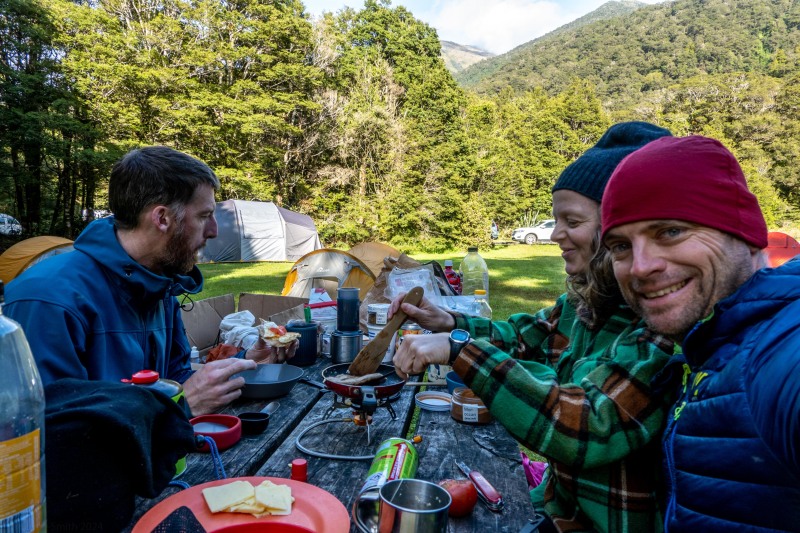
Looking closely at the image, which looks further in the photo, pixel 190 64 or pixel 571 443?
Answer: pixel 190 64

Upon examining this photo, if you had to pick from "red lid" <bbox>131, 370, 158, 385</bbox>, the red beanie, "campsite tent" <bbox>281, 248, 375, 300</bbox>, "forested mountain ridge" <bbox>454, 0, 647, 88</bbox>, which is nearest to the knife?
the red beanie

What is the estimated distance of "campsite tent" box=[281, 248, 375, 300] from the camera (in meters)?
8.49

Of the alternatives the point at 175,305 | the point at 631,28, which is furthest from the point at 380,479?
the point at 631,28

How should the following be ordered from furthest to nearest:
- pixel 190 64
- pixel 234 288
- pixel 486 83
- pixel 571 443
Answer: pixel 486 83
pixel 190 64
pixel 234 288
pixel 571 443

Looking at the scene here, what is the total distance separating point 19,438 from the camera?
79 cm

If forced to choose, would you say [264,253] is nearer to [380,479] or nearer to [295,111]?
[295,111]

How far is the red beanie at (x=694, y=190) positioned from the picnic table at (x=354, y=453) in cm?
95

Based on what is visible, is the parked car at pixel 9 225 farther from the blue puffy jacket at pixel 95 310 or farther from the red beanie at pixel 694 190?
the red beanie at pixel 694 190

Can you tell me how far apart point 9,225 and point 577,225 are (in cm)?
2444

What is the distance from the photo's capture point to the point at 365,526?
1238mm

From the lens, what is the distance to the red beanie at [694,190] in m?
1.19

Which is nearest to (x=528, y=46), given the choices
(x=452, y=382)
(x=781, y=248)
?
(x=781, y=248)

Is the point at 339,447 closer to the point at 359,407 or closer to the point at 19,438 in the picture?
the point at 359,407

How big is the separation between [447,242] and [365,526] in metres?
23.9
